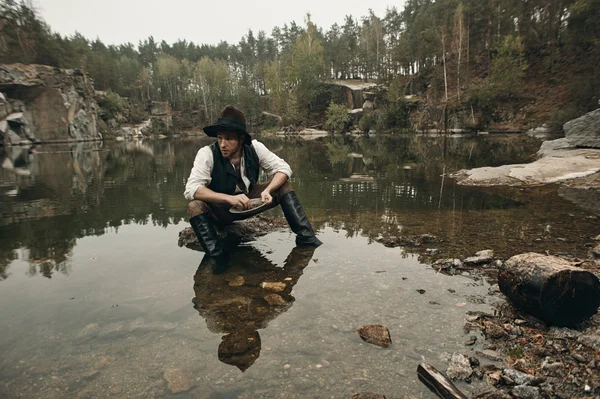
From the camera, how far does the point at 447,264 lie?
183 inches

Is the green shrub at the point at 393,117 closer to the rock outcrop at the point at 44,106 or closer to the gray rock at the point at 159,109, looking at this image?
the rock outcrop at the point at 44,106

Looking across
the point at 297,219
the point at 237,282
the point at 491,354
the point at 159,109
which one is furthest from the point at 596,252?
the point at 159,109

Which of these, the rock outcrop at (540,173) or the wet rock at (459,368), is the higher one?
the rock outcrop at (540,173)

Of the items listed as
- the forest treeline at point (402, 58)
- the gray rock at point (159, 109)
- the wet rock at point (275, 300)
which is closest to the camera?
the wet rock at point (275, 300)

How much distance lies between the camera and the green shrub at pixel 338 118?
66625mm

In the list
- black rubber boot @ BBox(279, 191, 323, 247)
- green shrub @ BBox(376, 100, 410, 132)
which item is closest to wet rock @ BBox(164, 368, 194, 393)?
black rubber boot @ BBox(279, 191, 323, 247)

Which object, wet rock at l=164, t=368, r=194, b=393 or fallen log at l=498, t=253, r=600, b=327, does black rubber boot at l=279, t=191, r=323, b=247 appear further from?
wet rock at l=164, t=368, r=194, b=393

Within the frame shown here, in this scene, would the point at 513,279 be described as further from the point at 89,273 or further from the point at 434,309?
the point at 89,273

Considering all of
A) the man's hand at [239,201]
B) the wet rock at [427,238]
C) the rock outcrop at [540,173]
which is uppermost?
the man's hand at [239,201]

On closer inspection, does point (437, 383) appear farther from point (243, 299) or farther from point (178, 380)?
point (243, 299)

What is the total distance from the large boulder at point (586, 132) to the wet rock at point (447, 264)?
15.5 m

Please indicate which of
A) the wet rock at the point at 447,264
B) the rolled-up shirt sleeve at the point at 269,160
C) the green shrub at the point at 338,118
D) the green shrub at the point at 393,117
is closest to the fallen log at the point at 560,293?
the wet rock at the point at 447,264

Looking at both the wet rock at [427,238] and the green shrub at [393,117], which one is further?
the green shrub at [393,117]

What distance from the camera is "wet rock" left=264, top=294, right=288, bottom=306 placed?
3.78 metres
